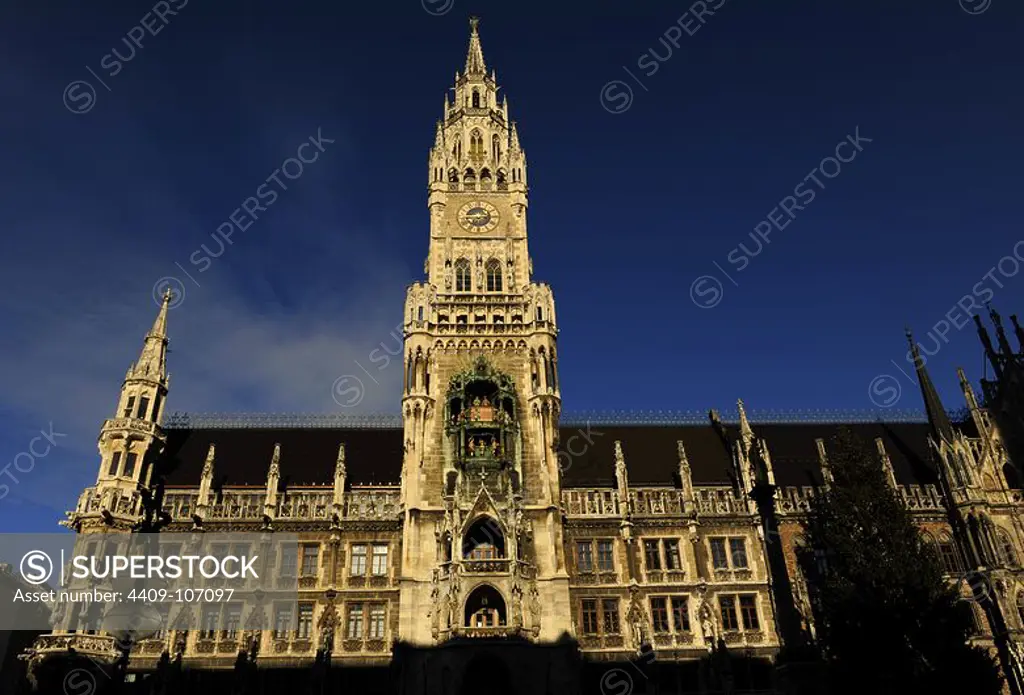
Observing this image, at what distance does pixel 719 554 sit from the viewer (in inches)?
1620

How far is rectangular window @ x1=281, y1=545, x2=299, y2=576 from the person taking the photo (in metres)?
39.2

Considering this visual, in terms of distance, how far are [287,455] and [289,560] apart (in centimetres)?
827

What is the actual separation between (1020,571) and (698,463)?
17.9m

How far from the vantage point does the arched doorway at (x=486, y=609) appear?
37469mm

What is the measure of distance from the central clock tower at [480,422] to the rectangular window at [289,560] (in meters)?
6.02

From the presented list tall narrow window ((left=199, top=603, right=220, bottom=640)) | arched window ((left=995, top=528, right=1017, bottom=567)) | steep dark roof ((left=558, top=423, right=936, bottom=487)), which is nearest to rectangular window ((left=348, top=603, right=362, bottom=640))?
tall narrow window ((left=199, top=603, right=220, bottom=640))

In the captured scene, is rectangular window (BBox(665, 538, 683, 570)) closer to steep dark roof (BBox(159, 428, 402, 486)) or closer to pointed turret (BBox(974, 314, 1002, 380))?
steep dark roof (BBox(159, 428, 402, 486))

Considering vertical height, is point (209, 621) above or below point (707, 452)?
below

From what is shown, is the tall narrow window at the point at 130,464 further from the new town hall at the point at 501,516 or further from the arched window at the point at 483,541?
the arched window at the point at 483,541

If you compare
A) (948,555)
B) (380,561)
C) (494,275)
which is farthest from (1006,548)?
(380,561)

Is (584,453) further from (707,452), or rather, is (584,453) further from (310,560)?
(310,560)

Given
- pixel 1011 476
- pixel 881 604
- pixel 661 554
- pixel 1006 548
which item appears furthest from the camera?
pixel 1011 476

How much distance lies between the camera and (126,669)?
36.1 metres

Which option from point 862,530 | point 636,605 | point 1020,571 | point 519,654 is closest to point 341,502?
point 519,654
